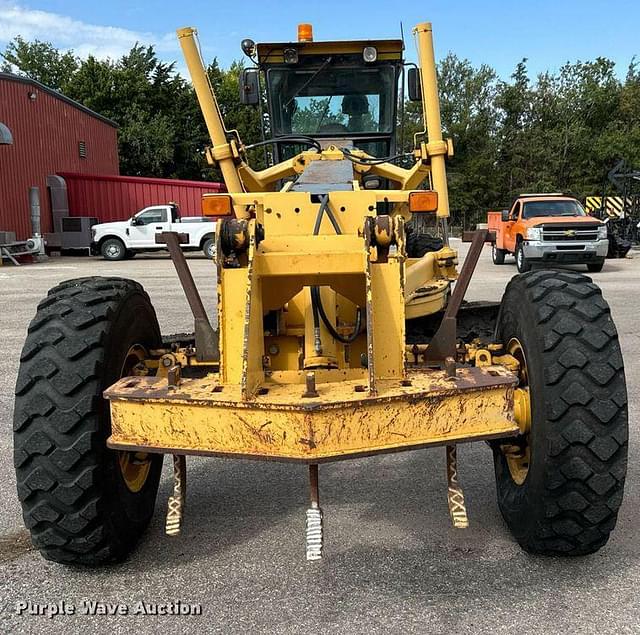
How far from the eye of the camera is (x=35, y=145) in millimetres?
27016

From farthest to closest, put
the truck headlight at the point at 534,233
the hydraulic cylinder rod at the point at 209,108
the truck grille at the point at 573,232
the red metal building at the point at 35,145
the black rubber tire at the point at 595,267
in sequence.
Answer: the red metal building at the point at 35,145 → the black rubber tire at the point at 595,267 → the truck headlight at the point at 534,233 → the truck grille at the point at 573,232 → the hydraulic cylinder rod at the point at 209,108

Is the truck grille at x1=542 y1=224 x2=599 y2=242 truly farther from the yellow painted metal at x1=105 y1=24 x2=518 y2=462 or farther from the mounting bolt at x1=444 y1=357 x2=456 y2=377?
the mounting bolt at x1=444 y1=357 x2=456 y2=377

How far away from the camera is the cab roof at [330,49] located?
5910 mm

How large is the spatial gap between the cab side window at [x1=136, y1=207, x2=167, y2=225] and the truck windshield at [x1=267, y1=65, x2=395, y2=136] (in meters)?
18.5

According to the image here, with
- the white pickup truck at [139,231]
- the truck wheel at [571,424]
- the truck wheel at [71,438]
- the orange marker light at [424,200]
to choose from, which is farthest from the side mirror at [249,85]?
the white pickup truck at [139,231]

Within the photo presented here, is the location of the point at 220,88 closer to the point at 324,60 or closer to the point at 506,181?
the point at 506,181

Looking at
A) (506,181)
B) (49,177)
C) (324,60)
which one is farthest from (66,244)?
(506,181)

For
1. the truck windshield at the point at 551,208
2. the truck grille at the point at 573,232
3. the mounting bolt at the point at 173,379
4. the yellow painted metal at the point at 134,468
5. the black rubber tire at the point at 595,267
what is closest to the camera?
the mounting bolt at the point at 173,379

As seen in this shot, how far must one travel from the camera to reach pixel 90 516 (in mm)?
3014

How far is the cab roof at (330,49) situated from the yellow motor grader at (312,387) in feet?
7.92

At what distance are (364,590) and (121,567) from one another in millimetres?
1120

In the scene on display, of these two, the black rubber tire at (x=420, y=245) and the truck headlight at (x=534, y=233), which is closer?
the black rubber tire at (x=420, y=245)

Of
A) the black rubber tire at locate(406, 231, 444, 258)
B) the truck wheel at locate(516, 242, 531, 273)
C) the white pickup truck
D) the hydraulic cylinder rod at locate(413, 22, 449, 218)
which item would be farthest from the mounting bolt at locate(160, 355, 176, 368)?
the white pickup truck

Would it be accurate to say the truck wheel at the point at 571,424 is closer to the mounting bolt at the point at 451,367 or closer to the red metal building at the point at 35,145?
the mounting bolt at the point at 451,367
